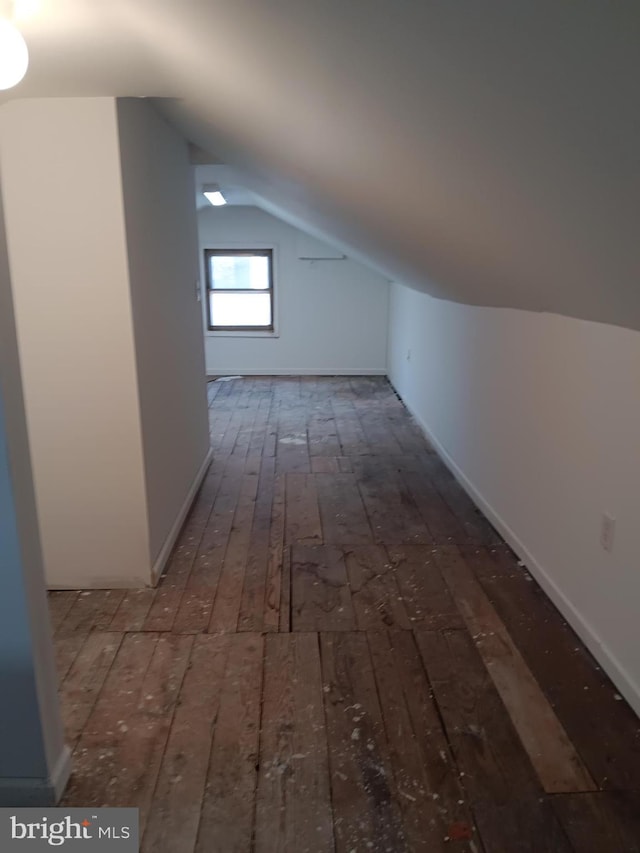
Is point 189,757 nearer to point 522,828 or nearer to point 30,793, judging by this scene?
point 30,793

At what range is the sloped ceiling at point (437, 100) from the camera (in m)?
0.77

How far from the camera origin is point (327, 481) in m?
3.90

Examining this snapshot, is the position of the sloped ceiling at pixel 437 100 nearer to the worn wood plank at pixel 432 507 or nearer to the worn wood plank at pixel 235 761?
the worn wood plank at pixel 432 507

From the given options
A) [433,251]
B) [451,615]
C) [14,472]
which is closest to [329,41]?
[14,472]

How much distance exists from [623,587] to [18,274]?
2.32 meters

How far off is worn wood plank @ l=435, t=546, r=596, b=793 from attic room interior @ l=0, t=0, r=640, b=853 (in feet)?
0.03

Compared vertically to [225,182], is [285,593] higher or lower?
lower

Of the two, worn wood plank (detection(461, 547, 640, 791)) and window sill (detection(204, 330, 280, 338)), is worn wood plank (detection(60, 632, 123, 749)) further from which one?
window sill (detection(204, 330, 280, 338))

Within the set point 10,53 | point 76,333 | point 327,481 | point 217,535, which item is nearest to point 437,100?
point 10,53

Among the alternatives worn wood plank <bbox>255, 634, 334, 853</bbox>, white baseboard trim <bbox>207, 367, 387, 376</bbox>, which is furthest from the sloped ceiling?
white baseboard trim <bbox>207, 367, 387, 376</bbox>

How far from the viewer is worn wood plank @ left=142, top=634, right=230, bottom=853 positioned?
1493 millimetres

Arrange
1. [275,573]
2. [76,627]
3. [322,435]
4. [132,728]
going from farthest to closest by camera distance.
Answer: [322,435], [275,573], [76,627], [132,728]

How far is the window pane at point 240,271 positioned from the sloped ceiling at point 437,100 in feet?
Answer: 16.3

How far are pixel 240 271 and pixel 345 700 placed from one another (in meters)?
6.20
